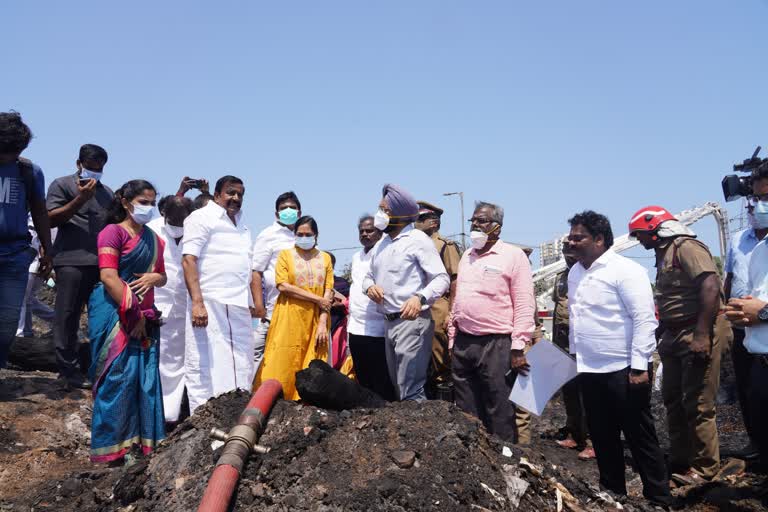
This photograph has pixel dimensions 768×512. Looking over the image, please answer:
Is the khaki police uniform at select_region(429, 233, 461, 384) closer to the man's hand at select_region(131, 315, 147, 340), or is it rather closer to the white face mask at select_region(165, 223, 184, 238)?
the white face mask at select_region(165, 223, 184, 238)

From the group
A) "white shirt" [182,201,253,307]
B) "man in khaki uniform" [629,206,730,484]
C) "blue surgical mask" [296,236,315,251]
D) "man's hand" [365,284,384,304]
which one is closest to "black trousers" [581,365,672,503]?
"man in khaki uniform" [629,206,730,484]

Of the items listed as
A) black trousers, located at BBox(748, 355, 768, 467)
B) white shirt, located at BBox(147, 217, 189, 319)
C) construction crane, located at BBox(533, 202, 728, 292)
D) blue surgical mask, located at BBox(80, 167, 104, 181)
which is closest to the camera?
black trousers, located at BBox(748, 355, 768, 467)

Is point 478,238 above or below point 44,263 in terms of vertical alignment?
above

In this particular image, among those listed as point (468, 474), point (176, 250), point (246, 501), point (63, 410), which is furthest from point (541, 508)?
point (63, 410)

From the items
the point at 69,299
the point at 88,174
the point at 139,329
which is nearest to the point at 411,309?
the point at 139,329

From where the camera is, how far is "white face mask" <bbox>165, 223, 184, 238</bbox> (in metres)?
5.65

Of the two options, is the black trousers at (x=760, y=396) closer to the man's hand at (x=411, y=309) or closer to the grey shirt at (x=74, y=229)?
the man's hand at (x=411, y=309)

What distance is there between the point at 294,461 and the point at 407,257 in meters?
2.00

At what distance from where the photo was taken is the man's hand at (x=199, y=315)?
523 cm

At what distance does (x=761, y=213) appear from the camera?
4.62m

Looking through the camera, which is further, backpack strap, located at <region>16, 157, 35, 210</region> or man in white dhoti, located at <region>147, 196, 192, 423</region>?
man in white dhoti, located at <region>147, 196, 192, 423</region>

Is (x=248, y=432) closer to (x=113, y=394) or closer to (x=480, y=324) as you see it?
(x=113, y=394)

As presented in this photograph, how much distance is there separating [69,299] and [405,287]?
337 cm

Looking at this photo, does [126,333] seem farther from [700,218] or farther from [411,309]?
[700,218]
